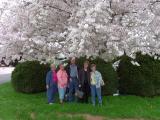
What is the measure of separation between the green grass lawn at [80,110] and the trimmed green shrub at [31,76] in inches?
68.9

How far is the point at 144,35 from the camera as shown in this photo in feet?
49.3

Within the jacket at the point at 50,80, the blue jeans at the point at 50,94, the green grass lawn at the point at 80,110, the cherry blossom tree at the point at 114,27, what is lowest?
the green grass lawn at the point at 80,110

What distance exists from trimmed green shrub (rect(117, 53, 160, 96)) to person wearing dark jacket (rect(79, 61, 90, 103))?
2307mm

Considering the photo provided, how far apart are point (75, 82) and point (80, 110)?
6.24 feet

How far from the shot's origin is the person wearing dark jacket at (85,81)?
16.3 metres

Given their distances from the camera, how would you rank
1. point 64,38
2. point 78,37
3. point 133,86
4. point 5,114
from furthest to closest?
point 133,86 < point 64,38 < point 5,114 < point 78,37

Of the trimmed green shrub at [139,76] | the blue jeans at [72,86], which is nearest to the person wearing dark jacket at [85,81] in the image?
the blue jeans at [72,86]

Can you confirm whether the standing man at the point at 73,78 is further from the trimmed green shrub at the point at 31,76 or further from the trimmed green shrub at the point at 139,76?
the trimmed green shrub at the point at 31,76

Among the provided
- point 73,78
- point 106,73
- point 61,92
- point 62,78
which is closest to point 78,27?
point 62,78

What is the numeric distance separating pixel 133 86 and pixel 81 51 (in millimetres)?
4841

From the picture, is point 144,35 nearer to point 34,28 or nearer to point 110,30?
point 110,30

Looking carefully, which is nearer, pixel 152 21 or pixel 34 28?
pixel 152 21

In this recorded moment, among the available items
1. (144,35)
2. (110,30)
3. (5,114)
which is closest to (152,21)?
(144,35)

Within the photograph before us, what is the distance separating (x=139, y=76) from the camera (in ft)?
60.3
